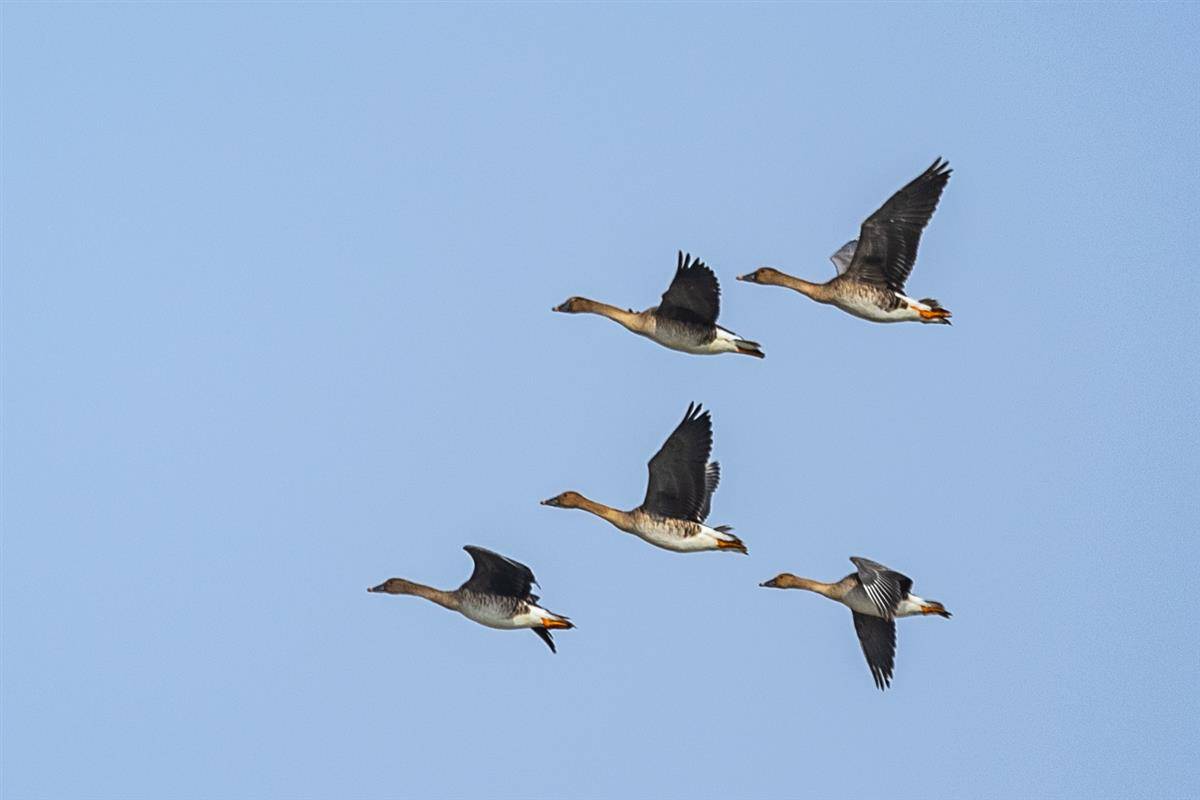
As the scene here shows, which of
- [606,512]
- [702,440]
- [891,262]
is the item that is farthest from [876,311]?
[606,512]

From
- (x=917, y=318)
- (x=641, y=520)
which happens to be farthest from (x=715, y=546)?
(x=917, y=318)

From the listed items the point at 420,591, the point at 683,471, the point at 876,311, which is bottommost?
the point at 420,591

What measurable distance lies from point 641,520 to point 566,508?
2501mm

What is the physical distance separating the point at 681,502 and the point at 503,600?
333 centimetres

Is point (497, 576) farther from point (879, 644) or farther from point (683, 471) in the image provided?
point (879, 644)

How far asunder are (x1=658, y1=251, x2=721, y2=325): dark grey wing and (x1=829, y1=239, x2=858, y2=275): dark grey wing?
5928 millimetres

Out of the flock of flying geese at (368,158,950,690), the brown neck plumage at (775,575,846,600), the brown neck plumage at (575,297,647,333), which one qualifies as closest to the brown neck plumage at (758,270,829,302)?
the flock of flying geese at (368,158,950,690)

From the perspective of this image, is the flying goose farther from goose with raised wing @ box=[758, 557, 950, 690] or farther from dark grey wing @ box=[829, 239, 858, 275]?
dark grey wing @ box=[829, 239, 858, 275]

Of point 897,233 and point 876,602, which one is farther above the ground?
point 897,233

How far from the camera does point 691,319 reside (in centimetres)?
5494

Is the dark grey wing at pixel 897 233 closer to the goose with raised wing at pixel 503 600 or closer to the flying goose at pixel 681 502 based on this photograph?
the flying goose at pixel 681 502

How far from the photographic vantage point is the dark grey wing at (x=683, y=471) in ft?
181

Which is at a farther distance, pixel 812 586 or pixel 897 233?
pixel 812 586

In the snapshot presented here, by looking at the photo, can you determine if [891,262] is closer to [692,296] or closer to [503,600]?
[692,296]
